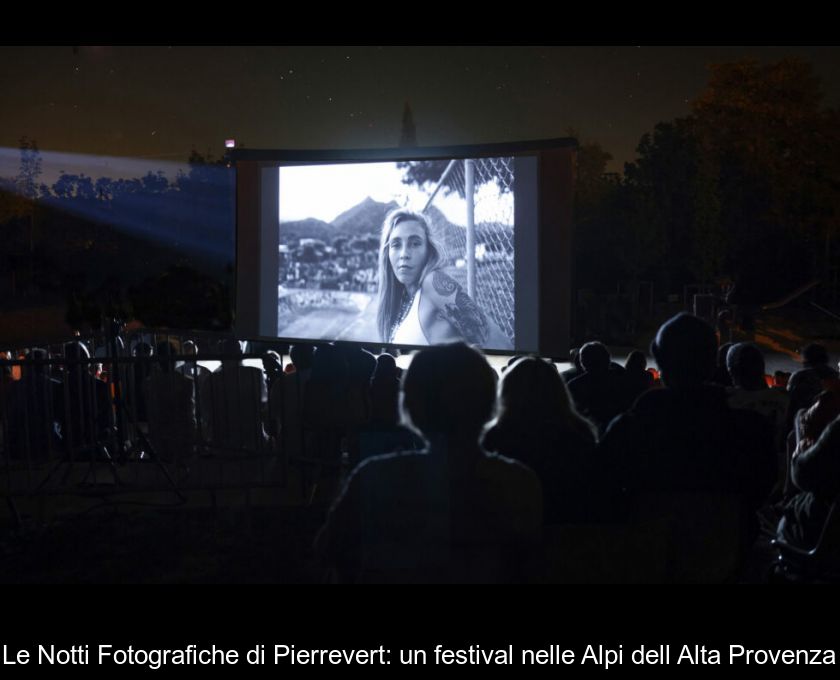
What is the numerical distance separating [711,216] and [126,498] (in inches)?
987

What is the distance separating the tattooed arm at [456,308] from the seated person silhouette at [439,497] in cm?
578

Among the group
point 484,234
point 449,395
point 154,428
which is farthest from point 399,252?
point 449,395

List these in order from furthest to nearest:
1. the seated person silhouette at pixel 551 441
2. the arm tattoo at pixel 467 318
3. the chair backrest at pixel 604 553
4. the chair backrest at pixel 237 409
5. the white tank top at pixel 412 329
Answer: the white tank top at pixel 412 329, the arm tattoo at pixel 467 318, the chair backrest at pixel 237 409, the seated person silhouette at pixel 551 441, the chair backrest at pixel 604 553

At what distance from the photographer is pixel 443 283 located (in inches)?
325

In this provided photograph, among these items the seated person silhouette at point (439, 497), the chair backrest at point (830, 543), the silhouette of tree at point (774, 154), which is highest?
the silhouette of tree at point (774, 154)

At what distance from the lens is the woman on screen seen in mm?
8211

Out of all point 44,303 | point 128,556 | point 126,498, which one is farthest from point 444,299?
point 44,303

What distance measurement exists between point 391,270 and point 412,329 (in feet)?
2.06

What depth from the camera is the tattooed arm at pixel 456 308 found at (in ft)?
26.9

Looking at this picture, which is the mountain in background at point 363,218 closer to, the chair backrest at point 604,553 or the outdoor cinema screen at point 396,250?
the outdoor cinema screen at point 396,250

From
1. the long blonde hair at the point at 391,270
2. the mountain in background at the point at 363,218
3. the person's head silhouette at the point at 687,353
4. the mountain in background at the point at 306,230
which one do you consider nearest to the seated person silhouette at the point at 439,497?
the person's head silhouette at the point at 687,353

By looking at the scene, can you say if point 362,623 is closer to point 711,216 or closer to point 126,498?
point 126,498

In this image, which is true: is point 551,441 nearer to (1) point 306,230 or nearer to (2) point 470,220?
(2) point 470,220

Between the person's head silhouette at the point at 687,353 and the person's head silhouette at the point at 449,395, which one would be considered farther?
the person's head silhouette at the point at 687,353
